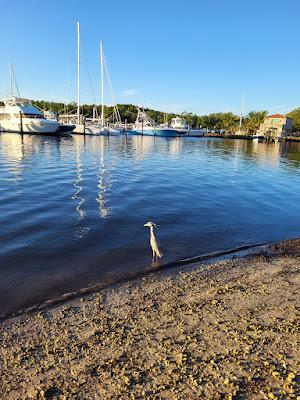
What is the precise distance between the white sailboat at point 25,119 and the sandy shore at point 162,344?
74970 millimetres

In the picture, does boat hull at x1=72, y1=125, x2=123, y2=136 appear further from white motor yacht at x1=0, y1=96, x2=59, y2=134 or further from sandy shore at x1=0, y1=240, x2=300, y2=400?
sandy shore at x1=0, y1=240, x2=300, y2=400

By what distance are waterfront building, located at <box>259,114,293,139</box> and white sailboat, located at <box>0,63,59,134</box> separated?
336ft

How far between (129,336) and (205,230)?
7.07 metres

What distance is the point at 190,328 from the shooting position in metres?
5.35

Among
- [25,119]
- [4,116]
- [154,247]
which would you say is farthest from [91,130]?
[154,247]

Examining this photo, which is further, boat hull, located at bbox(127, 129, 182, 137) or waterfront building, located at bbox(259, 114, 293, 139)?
waterfront building, located at bbox(259, 114, 293, 139)

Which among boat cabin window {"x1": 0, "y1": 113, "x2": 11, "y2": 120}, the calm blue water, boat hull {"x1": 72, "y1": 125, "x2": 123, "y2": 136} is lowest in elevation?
the calm blue water

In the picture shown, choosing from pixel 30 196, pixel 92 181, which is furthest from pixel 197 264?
pixel 92 181

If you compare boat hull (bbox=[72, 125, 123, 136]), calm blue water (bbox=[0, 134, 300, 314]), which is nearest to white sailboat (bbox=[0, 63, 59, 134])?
boat hull (bbox=[72, 125, 123, 136])

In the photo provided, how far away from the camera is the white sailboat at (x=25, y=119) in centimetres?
7369

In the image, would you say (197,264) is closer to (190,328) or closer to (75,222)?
Result: (190,328)

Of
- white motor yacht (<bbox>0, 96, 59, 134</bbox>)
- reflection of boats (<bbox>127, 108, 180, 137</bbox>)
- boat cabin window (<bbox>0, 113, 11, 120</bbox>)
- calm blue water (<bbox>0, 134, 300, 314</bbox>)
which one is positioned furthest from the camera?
reflection of boats (<bbox>127, 108, 180, 137</bbox>)

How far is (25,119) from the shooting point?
73.6 meters

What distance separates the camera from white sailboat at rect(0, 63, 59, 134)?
242 ft
